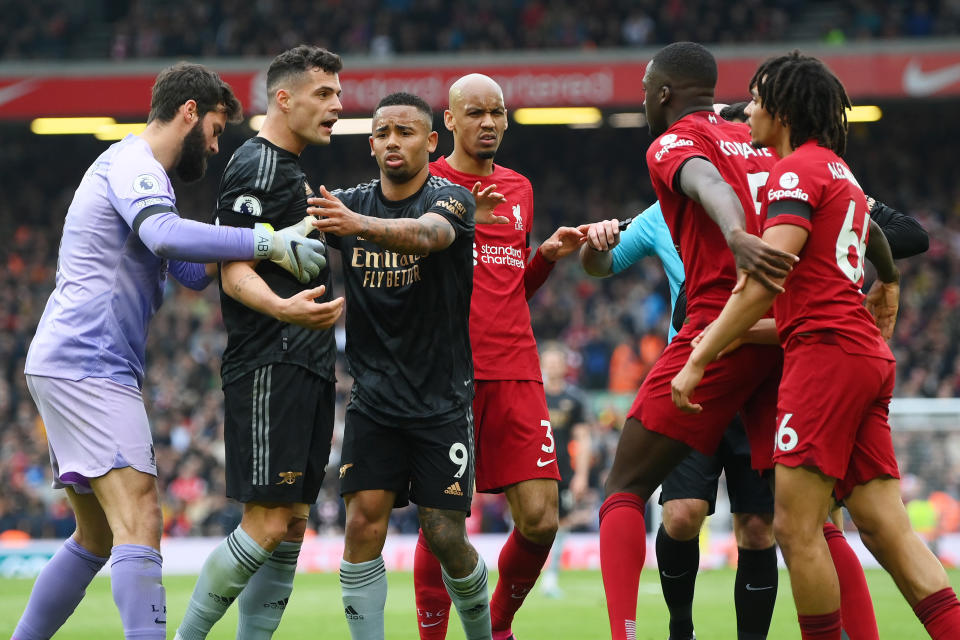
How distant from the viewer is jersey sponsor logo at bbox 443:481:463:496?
209 inches

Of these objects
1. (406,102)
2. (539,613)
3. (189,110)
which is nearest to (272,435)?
(189,110)

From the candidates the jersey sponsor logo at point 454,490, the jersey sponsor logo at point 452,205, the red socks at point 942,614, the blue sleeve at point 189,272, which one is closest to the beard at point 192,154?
the blue sleeve at point 189,272

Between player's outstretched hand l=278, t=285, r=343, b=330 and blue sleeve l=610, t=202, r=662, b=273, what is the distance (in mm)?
2036

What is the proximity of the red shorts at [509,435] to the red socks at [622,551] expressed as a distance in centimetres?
85

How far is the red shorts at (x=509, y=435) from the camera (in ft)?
19.5

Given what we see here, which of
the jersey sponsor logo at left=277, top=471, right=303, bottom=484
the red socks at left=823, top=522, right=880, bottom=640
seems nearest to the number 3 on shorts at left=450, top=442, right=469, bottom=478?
the jersey sponsor logo at left=277, top=471, right=303, bottom=484

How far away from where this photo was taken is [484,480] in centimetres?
605

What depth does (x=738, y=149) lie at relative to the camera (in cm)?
527

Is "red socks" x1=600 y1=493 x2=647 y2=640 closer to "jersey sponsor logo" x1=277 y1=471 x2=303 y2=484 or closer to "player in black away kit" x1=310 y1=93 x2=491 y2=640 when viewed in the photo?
"player in black away kit" x1=310 y1=93 x2=491 y2=640

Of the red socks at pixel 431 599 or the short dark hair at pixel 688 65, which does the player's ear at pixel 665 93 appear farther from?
the red socks at pixel 431 599

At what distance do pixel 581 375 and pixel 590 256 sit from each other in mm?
14769

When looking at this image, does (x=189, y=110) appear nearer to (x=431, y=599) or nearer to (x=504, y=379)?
(x=504, y=379)

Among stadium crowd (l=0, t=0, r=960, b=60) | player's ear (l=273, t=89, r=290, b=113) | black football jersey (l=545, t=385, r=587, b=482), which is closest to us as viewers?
player's ear (l=273, t=89, r=290, b=113)

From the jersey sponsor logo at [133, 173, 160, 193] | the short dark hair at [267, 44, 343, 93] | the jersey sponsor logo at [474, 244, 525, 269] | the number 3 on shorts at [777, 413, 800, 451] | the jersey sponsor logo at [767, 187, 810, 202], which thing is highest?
the short dark hair at [267, 44, 343, 93]
